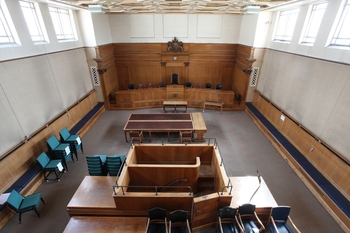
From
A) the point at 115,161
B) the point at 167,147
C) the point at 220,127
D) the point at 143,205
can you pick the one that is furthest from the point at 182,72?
the point at 143,205

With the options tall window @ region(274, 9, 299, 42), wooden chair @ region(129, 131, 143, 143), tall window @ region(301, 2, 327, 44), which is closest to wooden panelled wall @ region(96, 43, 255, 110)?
tall window @ region(274, 9, 299, 42)

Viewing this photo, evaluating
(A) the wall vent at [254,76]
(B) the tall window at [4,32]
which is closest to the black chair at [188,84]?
(A) the wall vent at [254,76]

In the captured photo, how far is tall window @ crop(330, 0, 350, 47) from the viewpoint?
4.57 meters

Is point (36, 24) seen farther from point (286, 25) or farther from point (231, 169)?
point (286, 25)

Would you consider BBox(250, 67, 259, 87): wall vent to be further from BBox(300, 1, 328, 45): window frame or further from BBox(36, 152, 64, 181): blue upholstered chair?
BBox(36, 152, 64, 181): blue upholstered chair

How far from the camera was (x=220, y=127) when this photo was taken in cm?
805

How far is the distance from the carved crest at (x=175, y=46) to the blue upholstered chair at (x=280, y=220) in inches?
343

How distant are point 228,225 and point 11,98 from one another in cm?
611

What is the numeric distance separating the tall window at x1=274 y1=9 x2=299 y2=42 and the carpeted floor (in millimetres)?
3775

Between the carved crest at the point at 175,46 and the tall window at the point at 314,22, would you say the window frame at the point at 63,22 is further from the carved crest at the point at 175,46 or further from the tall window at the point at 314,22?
the tall window at the point at 314,22

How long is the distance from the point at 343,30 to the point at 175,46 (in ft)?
23.3

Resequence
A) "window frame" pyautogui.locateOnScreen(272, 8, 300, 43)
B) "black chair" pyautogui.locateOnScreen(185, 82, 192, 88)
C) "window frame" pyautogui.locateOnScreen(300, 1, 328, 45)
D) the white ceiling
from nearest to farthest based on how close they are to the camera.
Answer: the white ceiling
"window frame" pyautogui.locateOnScreen(300, 1, 328, 45)
"window frame" pyautogui.locateOnScreen(272, 8, 300, 43)
"black chair" pyautogui.locateOnScreen(185, 82, 192, 88)

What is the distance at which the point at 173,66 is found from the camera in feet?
35.0

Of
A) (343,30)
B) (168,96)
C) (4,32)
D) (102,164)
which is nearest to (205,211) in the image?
(102,164)
